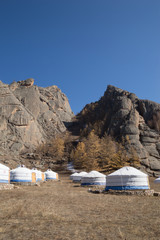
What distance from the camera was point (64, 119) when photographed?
327 ft

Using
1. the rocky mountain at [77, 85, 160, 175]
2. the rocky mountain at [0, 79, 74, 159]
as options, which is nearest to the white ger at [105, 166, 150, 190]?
the rocky mountain at [77, 85, 160, 175]

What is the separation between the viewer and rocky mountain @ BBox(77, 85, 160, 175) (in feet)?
156

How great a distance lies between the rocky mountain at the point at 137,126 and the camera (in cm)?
4762

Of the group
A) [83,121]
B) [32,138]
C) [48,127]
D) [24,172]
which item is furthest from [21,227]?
[83,121]

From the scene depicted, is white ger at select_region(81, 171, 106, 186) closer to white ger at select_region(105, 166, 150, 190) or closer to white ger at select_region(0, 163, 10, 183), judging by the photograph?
white ger at select_region(105, 166, 150, 190)

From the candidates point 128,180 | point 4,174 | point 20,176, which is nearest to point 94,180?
point 128,180

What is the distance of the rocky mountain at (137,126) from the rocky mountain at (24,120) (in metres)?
18.2

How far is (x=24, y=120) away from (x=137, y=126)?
37674mm

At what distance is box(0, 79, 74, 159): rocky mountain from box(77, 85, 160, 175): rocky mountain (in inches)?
716

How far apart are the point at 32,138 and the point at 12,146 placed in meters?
9.20

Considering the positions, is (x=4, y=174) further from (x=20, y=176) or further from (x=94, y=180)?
(x=94, y=180)

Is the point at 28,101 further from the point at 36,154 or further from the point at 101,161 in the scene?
the point at 101,161

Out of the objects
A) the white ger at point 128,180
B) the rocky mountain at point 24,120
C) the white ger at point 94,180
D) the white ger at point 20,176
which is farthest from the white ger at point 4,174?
the rocky mountain at point 24,120

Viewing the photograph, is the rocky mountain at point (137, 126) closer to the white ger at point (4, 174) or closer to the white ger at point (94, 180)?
the white ger at point (94, 180)
